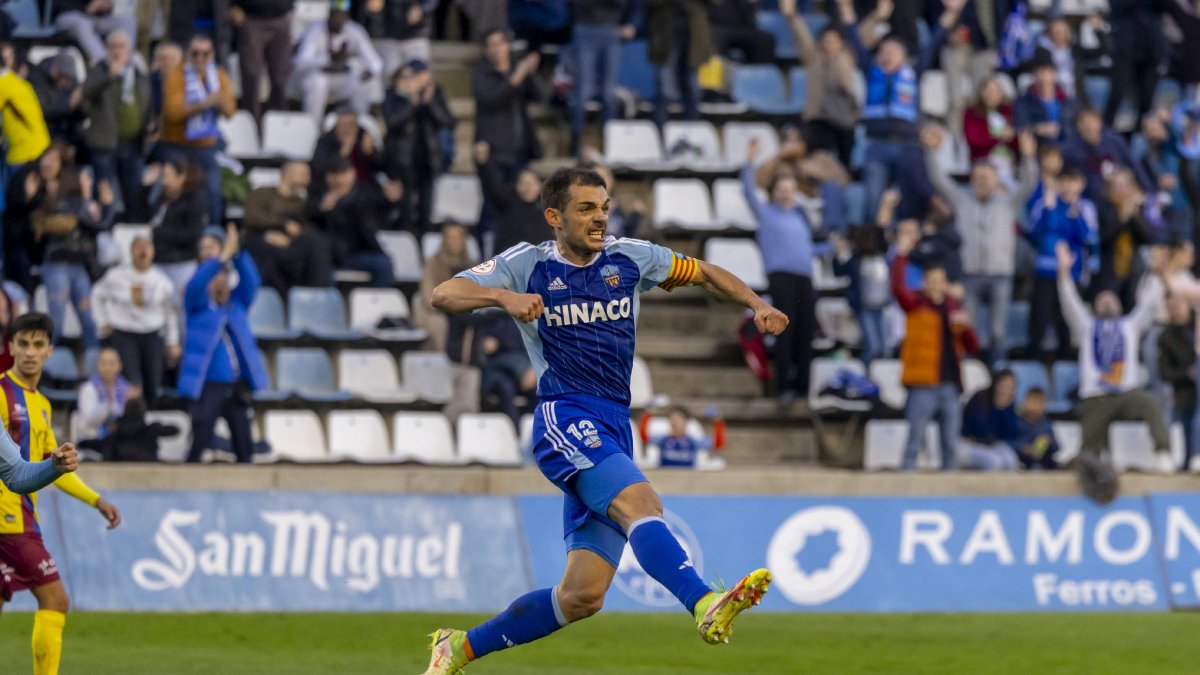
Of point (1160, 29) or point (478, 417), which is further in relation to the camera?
point (1160, 29)

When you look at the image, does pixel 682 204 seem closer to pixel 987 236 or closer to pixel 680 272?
pixel 987 236

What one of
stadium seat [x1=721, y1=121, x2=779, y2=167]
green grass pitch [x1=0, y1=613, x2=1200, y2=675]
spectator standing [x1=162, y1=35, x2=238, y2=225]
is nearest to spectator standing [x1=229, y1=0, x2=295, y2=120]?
spectator standing [x1=162, y1=35, x2=238, y2=225]

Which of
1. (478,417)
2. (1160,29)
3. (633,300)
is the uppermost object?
(1160,29)

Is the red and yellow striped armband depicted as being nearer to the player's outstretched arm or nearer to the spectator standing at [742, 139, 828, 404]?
the player's outstretched arm

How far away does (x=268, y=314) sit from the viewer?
18.9m

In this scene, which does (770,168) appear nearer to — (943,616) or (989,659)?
(943,616)

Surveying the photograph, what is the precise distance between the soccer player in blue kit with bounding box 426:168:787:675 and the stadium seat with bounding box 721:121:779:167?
12963 mm

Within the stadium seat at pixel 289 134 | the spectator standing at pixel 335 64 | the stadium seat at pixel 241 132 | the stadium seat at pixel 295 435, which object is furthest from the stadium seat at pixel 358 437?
the spectator standing at pixel 335 64

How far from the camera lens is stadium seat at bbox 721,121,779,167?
2195 cm

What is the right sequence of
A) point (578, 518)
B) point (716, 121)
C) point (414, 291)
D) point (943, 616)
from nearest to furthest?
point (578, 518)
point (943, 616)
point (414, 291)
point (716, 121)

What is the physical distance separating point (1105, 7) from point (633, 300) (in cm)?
1758

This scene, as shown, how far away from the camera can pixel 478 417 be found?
712 inches

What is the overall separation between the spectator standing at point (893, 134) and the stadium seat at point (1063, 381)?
6.94 feet

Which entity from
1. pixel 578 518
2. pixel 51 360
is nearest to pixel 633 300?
pixel 578 518
